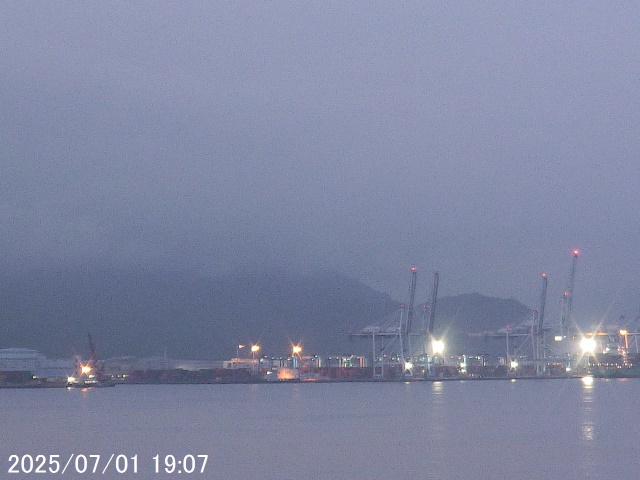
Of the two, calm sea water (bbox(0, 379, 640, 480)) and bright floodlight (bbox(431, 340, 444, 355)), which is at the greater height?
bright floodlight (bbox(431, 340, 444, 355))

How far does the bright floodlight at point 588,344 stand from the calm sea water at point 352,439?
3202 inches

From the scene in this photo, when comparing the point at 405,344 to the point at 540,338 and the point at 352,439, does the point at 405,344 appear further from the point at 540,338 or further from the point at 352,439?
the point at 352,439

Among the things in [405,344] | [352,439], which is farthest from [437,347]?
[352,439]

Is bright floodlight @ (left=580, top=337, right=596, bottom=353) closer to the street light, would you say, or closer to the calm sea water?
the street light

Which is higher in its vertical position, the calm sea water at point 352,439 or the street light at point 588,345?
the street light at point 588,345

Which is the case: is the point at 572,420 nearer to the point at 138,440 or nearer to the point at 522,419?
the point at 522,419

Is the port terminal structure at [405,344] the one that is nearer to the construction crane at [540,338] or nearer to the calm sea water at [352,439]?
the construction crane at [540,338]

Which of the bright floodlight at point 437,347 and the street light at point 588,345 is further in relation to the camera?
the street light at point 588,345

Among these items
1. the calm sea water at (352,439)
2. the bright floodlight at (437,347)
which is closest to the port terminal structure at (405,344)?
the bright floodlight at (437,347)

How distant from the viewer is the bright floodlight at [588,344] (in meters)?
140

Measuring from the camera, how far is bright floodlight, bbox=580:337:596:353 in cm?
14050

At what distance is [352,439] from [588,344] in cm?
10977

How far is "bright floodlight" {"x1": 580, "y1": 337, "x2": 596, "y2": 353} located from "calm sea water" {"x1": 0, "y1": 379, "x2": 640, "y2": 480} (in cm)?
8132

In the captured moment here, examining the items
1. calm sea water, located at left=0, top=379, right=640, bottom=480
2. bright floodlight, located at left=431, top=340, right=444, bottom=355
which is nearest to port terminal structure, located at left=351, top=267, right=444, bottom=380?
→ bright floodlight, located at left=431, top=340, right=444, bottom=355
